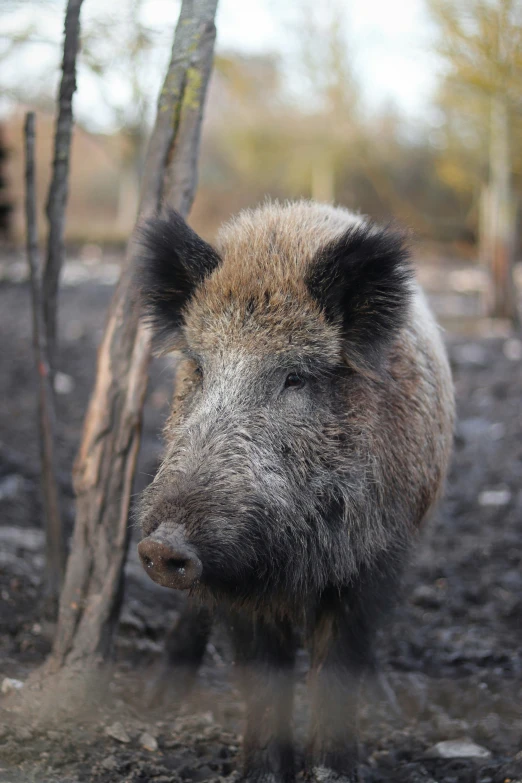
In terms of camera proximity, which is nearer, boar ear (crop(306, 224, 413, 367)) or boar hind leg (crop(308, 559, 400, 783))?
boar ear (crop(306, 224, 413, 367))

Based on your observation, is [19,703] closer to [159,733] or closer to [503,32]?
[159,733]

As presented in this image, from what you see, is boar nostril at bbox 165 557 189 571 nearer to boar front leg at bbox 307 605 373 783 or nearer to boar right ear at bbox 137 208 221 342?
boar front leg at bbox 307 605 373 783

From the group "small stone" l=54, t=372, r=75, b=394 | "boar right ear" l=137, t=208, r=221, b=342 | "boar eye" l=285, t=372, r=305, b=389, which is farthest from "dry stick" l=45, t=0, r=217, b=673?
"small stone" l=54, t=372, r=75, b=394

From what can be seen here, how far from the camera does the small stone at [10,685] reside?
414cm

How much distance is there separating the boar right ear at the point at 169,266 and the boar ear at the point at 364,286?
589 mm

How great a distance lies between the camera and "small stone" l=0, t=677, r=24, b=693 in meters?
4.14

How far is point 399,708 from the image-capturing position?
4801 millimetres

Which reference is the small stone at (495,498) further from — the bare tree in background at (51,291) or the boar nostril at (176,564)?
the boar nostril at (176,564)

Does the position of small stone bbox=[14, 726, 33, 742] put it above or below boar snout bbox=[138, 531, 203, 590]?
below

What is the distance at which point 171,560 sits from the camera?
283cm

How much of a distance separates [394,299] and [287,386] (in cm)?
61

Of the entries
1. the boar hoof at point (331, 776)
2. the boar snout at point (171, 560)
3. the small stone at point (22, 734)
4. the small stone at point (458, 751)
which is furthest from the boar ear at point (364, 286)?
the small stone at point (22, 734)

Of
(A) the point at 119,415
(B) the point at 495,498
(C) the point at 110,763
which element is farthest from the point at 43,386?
(B) the point at 495,498

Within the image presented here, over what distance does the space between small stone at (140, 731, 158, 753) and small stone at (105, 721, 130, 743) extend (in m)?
0.07
